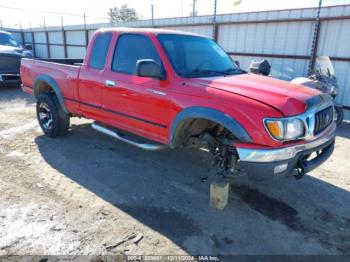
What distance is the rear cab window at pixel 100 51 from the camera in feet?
15.1

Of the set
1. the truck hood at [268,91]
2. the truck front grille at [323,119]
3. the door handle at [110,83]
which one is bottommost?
the truck front grille at [323,119]

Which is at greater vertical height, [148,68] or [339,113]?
[148,68]

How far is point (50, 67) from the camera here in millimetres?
5422

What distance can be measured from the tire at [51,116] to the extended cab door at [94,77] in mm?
803

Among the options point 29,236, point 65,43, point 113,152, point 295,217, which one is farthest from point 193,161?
point 65,43

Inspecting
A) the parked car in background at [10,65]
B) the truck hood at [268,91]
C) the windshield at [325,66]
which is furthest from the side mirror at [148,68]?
the parked car in background at [10,65]

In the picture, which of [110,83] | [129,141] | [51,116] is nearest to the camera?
[129,141]

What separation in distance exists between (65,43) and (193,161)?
56.2 feet

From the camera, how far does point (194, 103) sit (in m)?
3.36

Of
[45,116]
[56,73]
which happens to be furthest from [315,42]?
[45,116]

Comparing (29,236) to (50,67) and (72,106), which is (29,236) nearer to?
(72,106)

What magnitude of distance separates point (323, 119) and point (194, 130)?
1496mm

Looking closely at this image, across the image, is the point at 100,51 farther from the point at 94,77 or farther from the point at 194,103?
the point at 194,103

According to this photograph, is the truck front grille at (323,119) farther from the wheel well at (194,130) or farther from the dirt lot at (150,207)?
the wheel well at (194,130)
